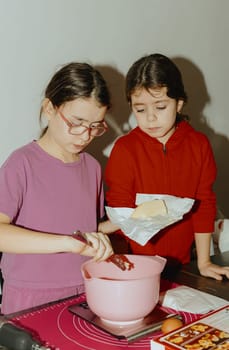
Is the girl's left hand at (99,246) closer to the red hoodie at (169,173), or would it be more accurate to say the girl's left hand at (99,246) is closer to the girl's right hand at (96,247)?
the girl's right hand at (96,247)

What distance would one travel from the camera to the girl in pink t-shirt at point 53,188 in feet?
4.20

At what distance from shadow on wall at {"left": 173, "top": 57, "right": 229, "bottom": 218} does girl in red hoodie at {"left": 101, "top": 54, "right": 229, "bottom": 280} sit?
0.54 meters

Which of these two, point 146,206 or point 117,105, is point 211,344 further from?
point 117,105

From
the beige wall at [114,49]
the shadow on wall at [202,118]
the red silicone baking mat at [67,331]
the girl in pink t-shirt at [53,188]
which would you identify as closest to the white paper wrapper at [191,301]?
the red silicone baking mat at [67,331]

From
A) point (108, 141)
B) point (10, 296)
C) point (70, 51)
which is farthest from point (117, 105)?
point (10, 296)

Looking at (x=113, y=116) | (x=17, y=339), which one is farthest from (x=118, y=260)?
(x=113, y=116)

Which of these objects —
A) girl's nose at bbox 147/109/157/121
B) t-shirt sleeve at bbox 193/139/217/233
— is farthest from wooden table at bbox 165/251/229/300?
girl's nose at bbox 147/109/157/121

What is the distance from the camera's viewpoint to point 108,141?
1.90m

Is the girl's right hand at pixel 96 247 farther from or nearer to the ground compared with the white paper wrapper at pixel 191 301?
farther from the ground

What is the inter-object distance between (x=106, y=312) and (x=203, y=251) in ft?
1.75

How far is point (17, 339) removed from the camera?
956 mm

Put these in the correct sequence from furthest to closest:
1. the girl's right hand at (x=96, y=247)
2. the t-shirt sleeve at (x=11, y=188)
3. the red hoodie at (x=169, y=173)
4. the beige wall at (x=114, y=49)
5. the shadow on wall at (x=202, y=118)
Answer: the shadow on wall at (x=202, y=118) → the beige wall at (x=114, y=49) → the red hoodie at (x=169, y=173) → the t-shirt sleeve at (x=11, y=188) → the girl's right hand at (x=96, y=247)

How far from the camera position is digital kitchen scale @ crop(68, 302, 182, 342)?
104 cm

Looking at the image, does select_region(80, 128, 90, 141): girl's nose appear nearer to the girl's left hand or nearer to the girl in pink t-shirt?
the girl in pink t-shirt
